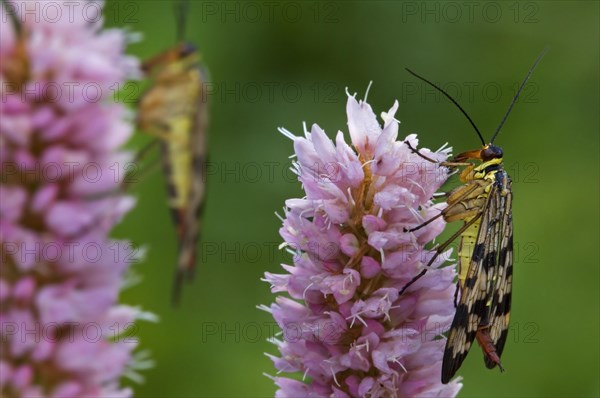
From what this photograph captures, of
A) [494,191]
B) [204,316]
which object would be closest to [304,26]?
[204,316]

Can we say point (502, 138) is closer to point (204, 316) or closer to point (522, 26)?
point (522, 26)

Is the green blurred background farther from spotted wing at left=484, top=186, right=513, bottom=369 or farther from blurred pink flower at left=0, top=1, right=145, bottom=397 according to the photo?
blurred pink flower at left=0, top=1, right=145, bottom=397

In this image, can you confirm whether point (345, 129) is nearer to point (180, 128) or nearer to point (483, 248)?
point (483, 248)

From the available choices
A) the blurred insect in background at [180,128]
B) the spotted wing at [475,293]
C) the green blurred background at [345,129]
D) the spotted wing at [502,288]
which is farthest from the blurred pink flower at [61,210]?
the green blurred background at [345,129]

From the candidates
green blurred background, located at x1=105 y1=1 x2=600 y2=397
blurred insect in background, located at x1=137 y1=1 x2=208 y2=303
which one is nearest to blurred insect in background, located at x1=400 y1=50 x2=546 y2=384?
blurred insect in background, located at x1=137 y1=1 x2=208 y2=303

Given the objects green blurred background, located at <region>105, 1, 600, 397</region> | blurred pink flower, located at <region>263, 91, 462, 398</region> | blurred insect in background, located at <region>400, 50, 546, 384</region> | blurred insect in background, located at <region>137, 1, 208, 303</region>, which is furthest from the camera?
green blurred background, located at <region>105, 1, 600, 397</region>

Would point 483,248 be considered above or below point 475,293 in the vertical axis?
above

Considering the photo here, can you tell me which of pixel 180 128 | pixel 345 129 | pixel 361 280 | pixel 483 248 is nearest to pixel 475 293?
pixel 483 248
